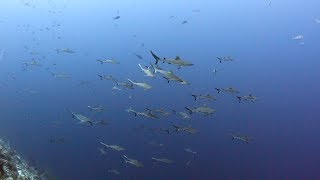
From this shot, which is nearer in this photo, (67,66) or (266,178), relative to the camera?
(266,178)

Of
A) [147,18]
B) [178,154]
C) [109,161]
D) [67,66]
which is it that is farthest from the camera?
[147,18]

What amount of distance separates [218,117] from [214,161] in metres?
13.0

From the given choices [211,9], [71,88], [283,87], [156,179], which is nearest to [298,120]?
[283,87]

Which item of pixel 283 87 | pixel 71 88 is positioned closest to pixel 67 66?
pixel 71 88

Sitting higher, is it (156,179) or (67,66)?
(156,179)

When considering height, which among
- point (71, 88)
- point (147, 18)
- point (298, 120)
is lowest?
point (147, 18)

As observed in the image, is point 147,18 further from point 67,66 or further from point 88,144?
point 88,144

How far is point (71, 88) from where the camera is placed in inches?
1902

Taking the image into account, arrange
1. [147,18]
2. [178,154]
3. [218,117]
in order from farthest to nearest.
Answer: [147,18]
[218,117]
[178,154]

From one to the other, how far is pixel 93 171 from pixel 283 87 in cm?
6733

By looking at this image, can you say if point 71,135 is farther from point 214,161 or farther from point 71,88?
point 71,88

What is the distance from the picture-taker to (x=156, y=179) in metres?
23.9

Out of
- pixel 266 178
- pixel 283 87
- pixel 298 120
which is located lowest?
pixel 283 87

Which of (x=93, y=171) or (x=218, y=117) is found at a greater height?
(x=93, y=171)
